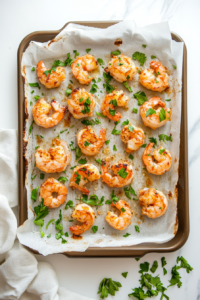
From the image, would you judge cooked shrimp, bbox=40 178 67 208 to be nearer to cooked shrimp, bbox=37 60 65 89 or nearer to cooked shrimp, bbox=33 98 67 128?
cooked shrimp, bbox=33 98 67 128

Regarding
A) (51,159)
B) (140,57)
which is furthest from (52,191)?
(140,57)

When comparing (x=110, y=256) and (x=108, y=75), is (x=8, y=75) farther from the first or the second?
(x=110, y=256)

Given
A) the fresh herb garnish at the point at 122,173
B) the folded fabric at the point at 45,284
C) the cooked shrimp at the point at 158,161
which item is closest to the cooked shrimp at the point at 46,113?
the fresh herb garnish at the point at 122,173

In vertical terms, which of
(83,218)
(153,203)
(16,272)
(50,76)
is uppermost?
(50,76)

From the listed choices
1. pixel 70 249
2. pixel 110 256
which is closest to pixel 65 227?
pixel 70 249

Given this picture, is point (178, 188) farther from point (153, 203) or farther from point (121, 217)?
point (121, 217)

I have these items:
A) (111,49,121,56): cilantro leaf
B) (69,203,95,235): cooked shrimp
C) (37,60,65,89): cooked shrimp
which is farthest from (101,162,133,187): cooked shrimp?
(111,49,121,56): cilantro leaf
